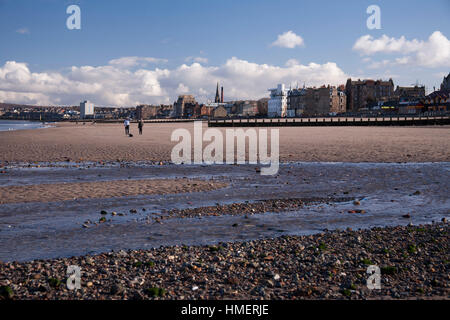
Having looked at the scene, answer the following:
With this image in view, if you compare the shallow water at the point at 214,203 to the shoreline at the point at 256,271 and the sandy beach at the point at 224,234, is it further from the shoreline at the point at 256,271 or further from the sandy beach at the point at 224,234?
the shoreline at the point at 256,271

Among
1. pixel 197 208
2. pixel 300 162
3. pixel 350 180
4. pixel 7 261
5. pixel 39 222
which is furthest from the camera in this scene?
pixel 300 162

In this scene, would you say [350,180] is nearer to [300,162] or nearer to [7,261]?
[300,162]

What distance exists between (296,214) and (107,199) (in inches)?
244

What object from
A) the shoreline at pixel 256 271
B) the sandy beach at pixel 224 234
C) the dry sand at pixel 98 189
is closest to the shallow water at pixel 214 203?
the sandy beach at pixel 224 234

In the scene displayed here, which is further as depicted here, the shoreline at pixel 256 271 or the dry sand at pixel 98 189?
the dry sand at pixel 98 189

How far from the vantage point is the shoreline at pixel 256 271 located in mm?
6301

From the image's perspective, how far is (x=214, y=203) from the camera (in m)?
13.5

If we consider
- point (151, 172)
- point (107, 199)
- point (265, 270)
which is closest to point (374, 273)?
point (265, 270)

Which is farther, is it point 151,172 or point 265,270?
point 151,172

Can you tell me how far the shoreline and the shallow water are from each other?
0.93 metres

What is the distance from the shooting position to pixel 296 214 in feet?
39.0

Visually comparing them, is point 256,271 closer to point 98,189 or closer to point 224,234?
point 224,234

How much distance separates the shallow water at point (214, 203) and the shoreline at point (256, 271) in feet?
3.06

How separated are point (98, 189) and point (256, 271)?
10.0 metres
